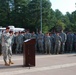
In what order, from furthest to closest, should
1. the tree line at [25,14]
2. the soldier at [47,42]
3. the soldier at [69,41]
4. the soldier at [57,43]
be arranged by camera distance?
1. the tree line at [25,14]
2. the soldier at [69,41]
3. the soldier at [47,42]
4. the soldier at [57,43]

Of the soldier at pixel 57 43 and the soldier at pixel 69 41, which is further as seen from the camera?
the soldier at pixel 69 41

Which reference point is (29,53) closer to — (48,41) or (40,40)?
(48,41)

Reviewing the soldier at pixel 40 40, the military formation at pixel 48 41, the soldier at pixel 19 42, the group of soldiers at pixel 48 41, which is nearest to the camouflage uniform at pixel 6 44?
the military formation at pixel 48 41

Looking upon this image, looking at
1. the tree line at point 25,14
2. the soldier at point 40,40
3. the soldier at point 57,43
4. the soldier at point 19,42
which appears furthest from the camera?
the tree line at point 25,14

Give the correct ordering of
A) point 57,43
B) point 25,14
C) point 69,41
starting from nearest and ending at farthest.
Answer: point 57,43 → point 69,41 → point 25,14

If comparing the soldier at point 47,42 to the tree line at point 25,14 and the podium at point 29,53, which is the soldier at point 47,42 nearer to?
the podium at point 29,53

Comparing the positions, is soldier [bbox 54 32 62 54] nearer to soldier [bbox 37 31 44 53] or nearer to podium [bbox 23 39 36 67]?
soldier [bbox 37 31 44 53]

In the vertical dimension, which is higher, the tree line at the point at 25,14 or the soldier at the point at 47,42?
the tree line at the point at 25,14

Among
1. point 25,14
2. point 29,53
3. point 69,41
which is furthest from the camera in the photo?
point 25,14

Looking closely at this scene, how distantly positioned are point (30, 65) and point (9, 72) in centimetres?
183

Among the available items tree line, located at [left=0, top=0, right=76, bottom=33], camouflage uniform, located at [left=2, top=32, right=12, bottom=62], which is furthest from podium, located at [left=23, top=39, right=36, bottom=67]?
tree line, located at [left=0, top=0, right=76, bottom=33]

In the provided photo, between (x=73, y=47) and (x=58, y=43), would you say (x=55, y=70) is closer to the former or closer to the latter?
(x=58, y=43)

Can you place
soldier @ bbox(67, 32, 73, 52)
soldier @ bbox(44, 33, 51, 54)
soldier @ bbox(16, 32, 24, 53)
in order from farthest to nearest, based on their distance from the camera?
soldier @ bbox(67, 32, 73, 52) < soldier @ bbox(16, 32, 24, 53) < soldier @ bbox(44, 33, 51, 54)

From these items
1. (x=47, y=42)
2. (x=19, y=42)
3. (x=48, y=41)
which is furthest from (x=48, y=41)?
(x=19, y=42)
